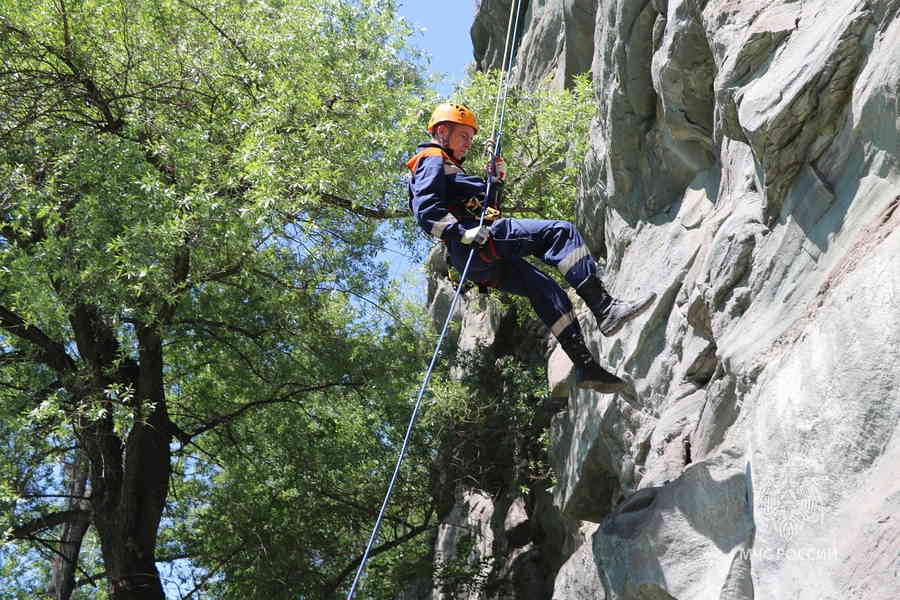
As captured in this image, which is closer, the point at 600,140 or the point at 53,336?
the point at 600,140

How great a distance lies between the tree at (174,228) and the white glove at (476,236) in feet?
10.4

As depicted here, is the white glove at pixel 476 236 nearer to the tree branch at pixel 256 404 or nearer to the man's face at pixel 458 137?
the man's face at pixel 458 137

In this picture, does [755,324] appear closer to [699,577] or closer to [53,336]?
[699,577]

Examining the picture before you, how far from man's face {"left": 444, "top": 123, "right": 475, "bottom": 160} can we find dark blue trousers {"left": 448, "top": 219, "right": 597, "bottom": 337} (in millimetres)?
862

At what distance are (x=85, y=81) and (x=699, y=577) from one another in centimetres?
849

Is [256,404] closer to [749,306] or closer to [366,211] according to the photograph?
[366,211]

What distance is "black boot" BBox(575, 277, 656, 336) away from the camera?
675 centimetres

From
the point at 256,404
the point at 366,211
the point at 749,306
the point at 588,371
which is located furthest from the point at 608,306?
the point at 256,404

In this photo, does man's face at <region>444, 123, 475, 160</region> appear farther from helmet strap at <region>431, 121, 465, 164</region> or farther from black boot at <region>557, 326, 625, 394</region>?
black boot at <region>557, 326, 625, 394</region>

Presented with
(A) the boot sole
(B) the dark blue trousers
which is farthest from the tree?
(A) the boot sole

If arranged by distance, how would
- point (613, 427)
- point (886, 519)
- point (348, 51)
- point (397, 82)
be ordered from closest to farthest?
point (886, 519) → point (613, 427) → point (348, 51) → point (397, 82)

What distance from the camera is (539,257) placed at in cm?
721

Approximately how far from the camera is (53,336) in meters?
10.2

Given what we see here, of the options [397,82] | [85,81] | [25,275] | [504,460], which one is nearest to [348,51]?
[397,82]
